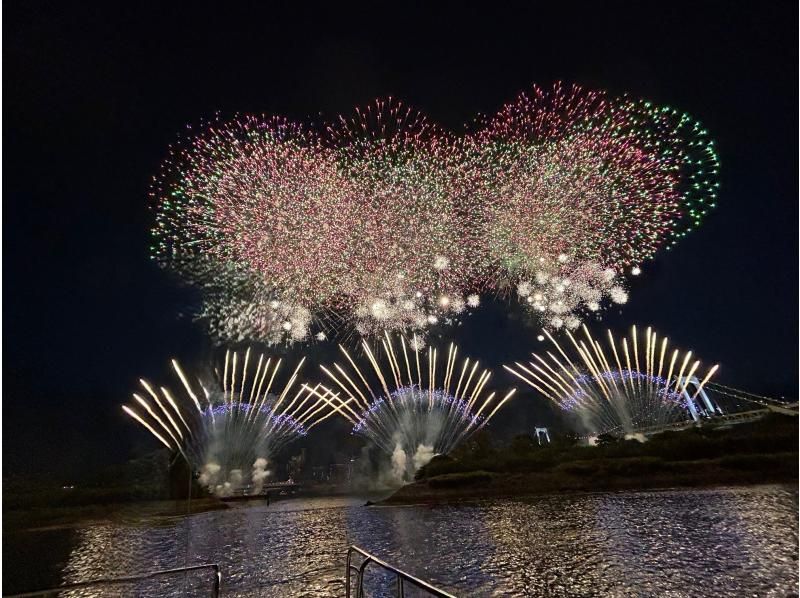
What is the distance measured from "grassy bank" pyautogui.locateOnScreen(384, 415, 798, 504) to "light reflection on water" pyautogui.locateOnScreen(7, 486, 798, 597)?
3.44 meters

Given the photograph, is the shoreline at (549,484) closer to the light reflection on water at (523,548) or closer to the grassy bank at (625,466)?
the grassy bank at (625,466)

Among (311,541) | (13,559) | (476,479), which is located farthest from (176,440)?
(311,541)

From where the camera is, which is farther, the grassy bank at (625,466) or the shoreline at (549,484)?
the grassy bank at (625,466)

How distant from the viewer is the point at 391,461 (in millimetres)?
41531

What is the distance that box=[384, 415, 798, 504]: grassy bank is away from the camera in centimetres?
2327

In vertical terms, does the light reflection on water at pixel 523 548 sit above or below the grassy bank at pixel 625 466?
below

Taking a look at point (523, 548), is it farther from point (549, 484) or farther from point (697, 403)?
point (697, 403)

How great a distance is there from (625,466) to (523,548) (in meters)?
16.7

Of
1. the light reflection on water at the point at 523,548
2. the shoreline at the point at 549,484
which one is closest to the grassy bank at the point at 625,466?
the shoreline at the point at 549,484

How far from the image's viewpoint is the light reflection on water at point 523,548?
27.6ft

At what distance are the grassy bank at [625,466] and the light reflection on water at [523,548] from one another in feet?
11.3

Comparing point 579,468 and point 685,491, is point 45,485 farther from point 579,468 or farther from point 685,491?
point 685,491

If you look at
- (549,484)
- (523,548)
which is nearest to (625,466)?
(549,484)

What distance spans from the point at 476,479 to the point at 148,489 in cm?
2092
